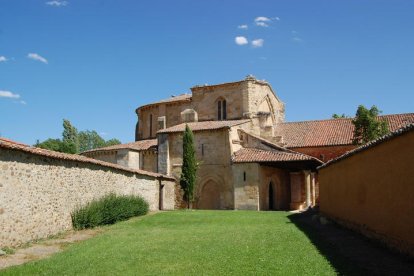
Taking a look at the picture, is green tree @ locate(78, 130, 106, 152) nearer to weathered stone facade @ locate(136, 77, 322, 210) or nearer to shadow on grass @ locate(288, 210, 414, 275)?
weathered stone facade @ locate(136, 77, 322, 210)

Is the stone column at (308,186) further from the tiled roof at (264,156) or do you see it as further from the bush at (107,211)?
the bush at (107,211)

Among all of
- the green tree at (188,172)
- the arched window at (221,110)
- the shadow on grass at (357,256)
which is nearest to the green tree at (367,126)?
the arched window at (221,110)

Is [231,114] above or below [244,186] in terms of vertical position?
above

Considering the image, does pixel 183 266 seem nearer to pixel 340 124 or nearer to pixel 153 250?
pixel 153 250

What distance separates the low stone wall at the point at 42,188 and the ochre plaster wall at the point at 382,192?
1106cm

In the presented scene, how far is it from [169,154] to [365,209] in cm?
2185

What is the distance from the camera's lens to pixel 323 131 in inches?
1442

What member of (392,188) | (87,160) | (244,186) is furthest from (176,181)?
(392,188)

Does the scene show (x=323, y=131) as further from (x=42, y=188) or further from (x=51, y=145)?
(x=51, y=145)

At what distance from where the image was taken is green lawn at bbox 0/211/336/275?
8.62 metres

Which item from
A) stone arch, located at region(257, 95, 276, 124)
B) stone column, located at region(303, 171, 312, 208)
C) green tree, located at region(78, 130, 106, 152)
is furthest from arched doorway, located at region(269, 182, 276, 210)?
green tree, located at region(78, 130, 106, 152)

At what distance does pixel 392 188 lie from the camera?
10.6 meters

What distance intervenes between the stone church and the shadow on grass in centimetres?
1503

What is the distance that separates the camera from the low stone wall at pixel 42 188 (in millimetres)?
12742
